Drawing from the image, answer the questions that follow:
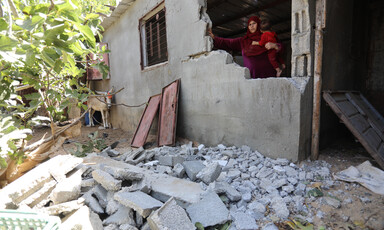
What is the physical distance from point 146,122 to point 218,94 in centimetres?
220

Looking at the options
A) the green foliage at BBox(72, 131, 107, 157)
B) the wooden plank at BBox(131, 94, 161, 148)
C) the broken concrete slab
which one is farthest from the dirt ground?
the green foliage at BBox(72, 131, 107, 157)

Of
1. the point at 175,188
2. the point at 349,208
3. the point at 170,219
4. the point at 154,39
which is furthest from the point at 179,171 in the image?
the point at 154,39

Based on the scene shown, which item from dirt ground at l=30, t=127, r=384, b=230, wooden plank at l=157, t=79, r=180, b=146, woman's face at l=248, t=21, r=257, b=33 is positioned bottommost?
dirt ground at l=30, t=127, r=384, b=230

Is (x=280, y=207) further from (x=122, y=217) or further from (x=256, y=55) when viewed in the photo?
(x=256, y=55)

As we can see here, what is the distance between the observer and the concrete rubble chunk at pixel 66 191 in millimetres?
2172

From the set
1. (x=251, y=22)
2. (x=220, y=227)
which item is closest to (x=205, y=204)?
(x=220, y=227)

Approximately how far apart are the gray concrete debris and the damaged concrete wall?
1277mm

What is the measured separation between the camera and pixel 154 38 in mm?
6062

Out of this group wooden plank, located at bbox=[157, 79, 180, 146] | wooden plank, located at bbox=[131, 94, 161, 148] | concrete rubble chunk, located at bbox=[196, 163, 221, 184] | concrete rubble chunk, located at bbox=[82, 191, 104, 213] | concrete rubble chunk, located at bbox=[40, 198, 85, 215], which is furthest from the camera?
wooden plank, located at bbox=[131, 94, 161, 148]

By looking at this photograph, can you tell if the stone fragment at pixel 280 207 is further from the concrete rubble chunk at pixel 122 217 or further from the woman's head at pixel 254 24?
the woman's head at pixel 254 24

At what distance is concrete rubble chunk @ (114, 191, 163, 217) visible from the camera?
73.9 inches

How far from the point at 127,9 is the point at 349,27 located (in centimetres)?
611

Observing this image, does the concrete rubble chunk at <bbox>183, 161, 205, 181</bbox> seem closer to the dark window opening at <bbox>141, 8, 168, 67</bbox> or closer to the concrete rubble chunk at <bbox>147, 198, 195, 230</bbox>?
the concrete rubble chunk at <bbox>147, 198, 195, 230</bbox>

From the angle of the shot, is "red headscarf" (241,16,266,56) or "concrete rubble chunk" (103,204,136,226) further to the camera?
"red headscarf" (241,16,266,56)
